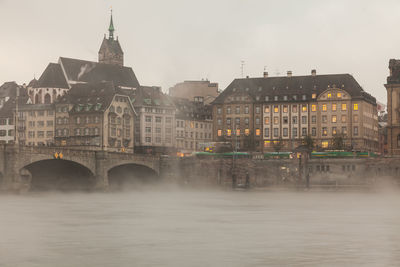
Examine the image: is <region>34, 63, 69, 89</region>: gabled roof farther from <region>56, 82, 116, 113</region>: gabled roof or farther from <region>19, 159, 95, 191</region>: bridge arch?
<region>19, 159, 95, 191</region>: bridge arch

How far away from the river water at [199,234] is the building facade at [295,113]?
69899 millimetres

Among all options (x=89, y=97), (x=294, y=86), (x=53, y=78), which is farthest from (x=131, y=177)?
(x=53, y=78)

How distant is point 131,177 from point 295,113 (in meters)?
40.2

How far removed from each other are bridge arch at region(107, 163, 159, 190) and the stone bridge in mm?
1673

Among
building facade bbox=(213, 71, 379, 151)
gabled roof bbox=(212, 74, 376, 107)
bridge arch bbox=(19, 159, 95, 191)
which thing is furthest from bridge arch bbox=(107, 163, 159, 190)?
gabled roof bbox=(212, 74, 376, 107)

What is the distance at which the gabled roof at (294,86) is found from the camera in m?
158

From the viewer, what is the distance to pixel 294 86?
164m

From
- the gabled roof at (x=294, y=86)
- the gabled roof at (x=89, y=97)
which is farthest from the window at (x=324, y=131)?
the gabled roof at (x=89, y=97)

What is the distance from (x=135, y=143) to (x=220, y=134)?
56.4 ft

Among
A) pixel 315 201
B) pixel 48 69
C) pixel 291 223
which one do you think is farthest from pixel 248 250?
pixel 48 69

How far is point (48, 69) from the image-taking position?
604 feet

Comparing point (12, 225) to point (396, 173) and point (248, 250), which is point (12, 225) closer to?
point (248, 250)

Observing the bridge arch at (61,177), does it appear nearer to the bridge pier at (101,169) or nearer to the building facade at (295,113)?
the bridge pier at (101,169)

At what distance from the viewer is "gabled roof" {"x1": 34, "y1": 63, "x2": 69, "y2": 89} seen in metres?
181
